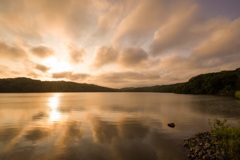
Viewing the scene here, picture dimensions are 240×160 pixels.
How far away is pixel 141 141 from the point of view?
97.7 ft

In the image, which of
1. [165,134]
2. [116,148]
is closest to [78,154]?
[116,148]

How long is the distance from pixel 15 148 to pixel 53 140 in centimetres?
607

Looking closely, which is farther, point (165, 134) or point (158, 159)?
point (165, 134)

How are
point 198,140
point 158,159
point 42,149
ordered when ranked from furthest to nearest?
1. point 198,140
2. point 42,149
3. point 158,159

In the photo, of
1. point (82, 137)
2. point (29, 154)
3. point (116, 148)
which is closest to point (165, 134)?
point (116, 148)

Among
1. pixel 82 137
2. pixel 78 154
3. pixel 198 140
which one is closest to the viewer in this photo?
pixel 78 154

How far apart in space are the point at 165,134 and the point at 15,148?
88.5 ft

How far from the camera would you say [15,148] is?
997 inches

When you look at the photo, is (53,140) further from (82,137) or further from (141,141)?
(141,141)

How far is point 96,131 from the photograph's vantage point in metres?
36.6

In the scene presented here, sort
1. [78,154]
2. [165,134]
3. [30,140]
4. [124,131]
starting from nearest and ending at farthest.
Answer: [78,154], [30,140], [165,134], [124,131]

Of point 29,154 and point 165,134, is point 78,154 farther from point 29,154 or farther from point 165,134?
point 165,134

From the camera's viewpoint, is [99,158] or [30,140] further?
[30,140]

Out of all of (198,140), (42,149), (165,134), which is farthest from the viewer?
(165,134)
